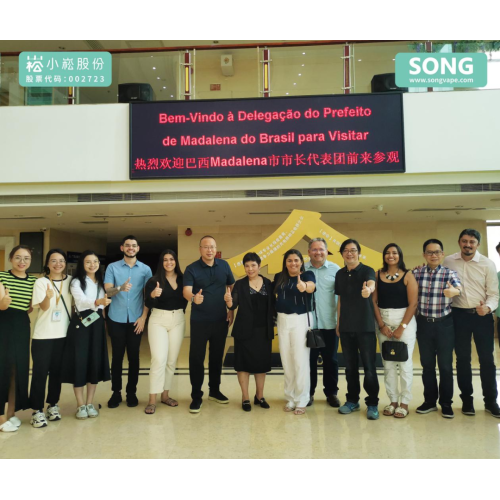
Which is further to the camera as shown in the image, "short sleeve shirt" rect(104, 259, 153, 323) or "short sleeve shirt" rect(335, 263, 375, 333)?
"short sleeve shirt" rect(104, 259, 153, 323)

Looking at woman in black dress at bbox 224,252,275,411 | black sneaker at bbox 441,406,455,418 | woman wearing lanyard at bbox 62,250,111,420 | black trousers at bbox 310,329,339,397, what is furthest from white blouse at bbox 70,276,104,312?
black sneaker at bbox 441,406,455,418

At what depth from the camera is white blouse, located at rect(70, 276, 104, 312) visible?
3152 millimetres

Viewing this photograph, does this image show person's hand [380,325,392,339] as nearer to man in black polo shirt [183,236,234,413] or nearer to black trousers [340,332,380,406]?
black trousers [340,332,380,406]

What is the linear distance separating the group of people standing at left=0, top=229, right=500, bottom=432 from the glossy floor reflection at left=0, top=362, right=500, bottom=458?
11cm

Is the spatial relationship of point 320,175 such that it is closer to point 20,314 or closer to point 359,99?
point 359,99

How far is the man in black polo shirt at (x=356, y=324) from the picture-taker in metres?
3.17

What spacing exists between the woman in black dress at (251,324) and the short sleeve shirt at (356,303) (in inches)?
23.3

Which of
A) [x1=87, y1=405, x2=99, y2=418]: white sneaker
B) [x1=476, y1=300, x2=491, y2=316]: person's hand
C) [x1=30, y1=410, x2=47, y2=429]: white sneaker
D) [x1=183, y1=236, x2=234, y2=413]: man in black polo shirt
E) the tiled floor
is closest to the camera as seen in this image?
the tiled floor

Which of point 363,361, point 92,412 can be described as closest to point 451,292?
point 363,361

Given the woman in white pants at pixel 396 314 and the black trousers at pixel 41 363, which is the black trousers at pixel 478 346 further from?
the black trousers at pixel 41 363

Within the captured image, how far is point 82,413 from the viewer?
321cm

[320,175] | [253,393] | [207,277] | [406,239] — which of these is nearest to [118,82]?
[320,175]

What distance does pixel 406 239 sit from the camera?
8.32 meters

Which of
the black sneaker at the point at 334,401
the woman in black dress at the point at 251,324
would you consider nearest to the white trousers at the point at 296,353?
the woman in black dress at the point at 251,324
